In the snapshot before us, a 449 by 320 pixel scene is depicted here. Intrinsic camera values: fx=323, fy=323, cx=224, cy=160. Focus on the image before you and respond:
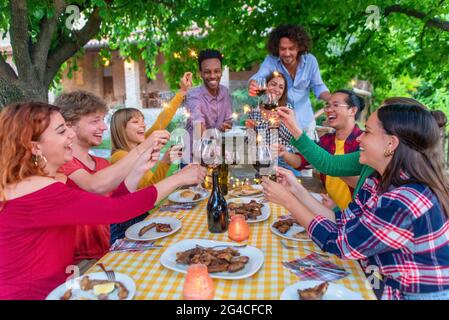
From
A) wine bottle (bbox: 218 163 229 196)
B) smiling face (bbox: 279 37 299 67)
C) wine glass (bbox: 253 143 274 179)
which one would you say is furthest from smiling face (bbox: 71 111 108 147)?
smiling face (bbox: 279 37 299 67)

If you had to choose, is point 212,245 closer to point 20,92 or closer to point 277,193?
point 277,193

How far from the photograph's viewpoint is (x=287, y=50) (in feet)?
11.6

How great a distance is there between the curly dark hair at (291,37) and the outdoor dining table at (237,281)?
8.19 ft

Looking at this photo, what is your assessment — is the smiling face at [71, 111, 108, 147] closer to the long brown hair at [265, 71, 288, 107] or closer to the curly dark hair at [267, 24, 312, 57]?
the long brown hair at [265, 71, 288, 107]

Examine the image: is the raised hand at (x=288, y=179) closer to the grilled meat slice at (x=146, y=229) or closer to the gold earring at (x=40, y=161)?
the grilled meat slice at (x=146, y=229)

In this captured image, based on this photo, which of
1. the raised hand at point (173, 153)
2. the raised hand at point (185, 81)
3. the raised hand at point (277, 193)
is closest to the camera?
the raised hand at point (277, 193)

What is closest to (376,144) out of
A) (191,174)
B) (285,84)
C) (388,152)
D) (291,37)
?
(388,152)

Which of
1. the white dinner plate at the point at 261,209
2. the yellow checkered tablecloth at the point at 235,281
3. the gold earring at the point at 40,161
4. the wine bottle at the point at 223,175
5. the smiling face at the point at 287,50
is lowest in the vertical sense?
the yellow checkered tablecloth at the point at 235,281

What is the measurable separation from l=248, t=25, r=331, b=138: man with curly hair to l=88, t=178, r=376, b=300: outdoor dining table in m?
2.26

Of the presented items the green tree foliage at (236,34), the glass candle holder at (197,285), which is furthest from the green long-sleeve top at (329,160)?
the green tree foliage at (236,34)

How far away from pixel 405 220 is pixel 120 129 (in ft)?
7.70

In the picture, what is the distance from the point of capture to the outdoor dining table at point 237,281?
129cm
